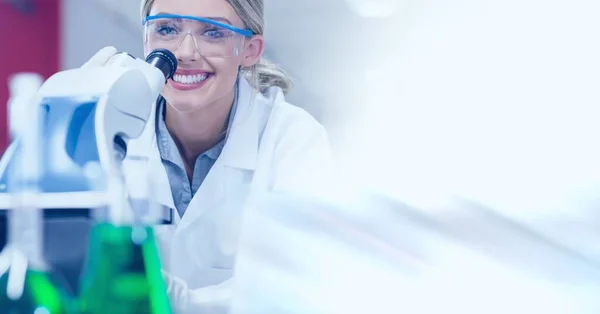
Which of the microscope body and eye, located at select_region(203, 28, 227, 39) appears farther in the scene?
eye, located at select_region(203, 28, 227, 39)

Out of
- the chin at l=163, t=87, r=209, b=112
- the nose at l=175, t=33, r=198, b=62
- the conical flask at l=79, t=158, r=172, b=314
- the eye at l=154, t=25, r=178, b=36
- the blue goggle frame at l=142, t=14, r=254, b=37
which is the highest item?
the blue goggle frame at l=142, t=14, r=254, b=37

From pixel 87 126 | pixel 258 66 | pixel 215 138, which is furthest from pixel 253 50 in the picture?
pixel 87 126

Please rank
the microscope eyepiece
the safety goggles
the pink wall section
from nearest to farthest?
1. the microscope eyepiece
2. the safety goggles
3. the pink wall section

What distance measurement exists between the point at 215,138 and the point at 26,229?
0.35 meters

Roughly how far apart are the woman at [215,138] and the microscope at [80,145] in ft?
0.61

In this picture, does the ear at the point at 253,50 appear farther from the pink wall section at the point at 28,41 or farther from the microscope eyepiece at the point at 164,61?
the pink wall section at the point at 28,41

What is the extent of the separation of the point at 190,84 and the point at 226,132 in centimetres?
10

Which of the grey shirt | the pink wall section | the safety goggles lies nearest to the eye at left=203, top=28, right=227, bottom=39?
the safety goggles

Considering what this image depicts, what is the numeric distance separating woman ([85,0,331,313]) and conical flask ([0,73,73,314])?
0.71 feet

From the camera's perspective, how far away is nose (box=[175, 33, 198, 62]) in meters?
0.84

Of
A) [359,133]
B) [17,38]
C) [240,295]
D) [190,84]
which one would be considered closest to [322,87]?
[359,133]

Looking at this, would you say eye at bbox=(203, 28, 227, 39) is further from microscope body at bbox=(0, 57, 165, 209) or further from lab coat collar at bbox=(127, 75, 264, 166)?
microscope body at bbox=(0, 57, 165, 209)

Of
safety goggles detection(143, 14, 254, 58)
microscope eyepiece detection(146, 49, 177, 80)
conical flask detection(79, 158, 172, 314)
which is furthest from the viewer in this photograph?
safety goggles detection(143, 14, 254, 58)

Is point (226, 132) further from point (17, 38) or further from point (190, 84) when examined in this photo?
point (17, 38)
